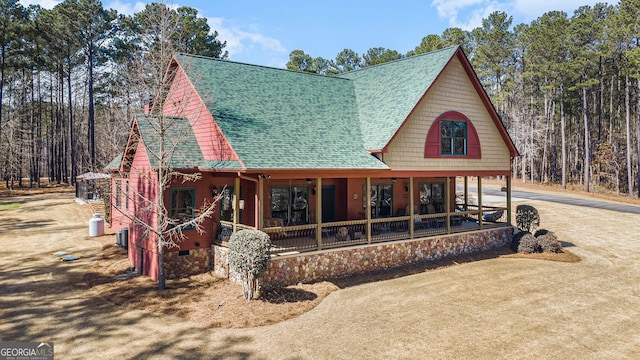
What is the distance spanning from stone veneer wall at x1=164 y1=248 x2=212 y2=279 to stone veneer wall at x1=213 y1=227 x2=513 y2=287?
427mm

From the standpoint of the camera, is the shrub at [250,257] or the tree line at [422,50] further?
the tree line at [422,50]

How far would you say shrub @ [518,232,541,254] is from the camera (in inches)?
717

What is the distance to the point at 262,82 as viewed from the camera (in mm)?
17797

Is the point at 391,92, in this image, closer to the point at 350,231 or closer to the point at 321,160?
the point at 321,160

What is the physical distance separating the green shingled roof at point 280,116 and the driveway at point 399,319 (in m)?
5.00

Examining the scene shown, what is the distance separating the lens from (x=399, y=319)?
1054cm

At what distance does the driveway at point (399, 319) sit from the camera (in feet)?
28.8

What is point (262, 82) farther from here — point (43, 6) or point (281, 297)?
point (43, 6)

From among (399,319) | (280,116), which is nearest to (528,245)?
(399,319)

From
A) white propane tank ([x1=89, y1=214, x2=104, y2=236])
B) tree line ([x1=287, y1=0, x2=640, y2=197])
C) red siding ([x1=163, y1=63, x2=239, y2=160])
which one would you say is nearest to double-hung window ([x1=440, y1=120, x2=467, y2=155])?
red siding ([x1=163, y1=63, x2=239, y2=160])

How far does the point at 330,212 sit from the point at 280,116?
4870mm

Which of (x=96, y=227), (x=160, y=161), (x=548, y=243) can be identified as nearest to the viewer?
(x=160, y=161)

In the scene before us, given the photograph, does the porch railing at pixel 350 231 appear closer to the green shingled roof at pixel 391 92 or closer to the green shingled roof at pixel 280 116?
the green shingled roof at pixel 280 116

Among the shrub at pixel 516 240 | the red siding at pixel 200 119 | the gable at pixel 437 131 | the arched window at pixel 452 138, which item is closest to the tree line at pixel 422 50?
the red siding at pixel 200 119
